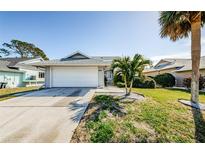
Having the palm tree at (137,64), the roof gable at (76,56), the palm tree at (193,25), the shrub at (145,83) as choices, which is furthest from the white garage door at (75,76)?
the palm tree at (193,25)

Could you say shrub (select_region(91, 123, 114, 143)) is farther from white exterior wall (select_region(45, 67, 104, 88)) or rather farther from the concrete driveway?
white exterior wall (select_region(45, 67, 104, 88))

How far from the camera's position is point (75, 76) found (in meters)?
15.9

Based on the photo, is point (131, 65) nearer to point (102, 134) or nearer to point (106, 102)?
point (106, 102)

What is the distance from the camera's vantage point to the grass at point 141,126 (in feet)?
13.6

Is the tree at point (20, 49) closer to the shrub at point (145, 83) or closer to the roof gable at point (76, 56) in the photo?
the roof gable at point (76, 56)

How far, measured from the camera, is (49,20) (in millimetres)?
10398

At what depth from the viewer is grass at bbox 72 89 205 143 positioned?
4137mm

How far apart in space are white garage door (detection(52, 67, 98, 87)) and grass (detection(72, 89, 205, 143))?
380 inches

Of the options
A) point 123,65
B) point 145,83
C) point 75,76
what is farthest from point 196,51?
point 75,76

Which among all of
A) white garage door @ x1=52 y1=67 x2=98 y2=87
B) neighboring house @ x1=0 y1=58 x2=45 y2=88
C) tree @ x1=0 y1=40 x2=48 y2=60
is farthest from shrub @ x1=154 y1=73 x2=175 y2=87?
tree @ x1=0 y1=40 x2=48 y2=60

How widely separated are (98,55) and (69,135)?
24.3m

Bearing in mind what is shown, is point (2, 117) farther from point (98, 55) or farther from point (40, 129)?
point (98, 55)
